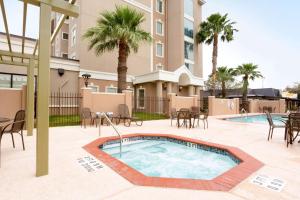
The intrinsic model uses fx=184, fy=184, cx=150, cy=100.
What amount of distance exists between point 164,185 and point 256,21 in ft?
66.8

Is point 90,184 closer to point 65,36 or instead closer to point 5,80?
point 5,80

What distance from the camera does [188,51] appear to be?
24.6 meters

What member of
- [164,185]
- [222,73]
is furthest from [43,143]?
[222,73]

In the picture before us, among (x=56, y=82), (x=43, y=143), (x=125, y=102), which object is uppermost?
(x=56, y=82)

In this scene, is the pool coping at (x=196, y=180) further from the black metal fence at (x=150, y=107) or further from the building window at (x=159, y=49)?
the building window at (x=159, y=49)

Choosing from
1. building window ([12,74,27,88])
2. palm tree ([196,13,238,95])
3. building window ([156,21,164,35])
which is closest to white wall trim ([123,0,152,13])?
building window ([156,21,164,35])

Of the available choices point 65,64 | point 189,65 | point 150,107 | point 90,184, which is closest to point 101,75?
point 65,64

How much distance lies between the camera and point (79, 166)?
3.85m

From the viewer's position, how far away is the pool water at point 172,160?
15.2 ft

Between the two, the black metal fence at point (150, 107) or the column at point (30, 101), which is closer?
the column at point (30, 101)

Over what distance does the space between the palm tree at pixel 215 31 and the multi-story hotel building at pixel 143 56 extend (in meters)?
1.32

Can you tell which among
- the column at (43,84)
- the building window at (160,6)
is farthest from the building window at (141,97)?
the column at (43,84)

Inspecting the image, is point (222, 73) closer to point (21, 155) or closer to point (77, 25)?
point (77, 25)

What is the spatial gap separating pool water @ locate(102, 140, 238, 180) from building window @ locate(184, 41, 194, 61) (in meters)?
19.1
